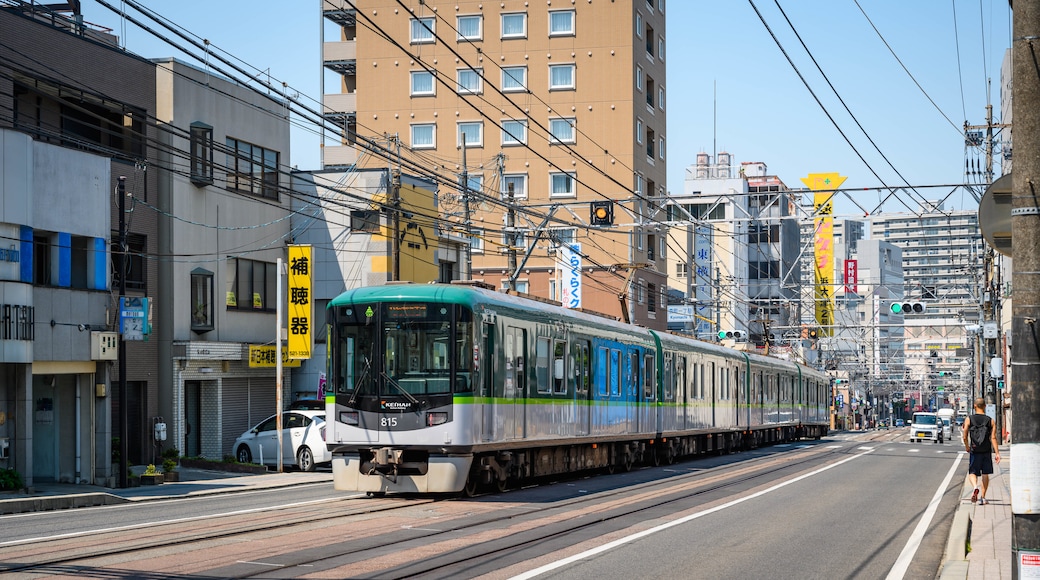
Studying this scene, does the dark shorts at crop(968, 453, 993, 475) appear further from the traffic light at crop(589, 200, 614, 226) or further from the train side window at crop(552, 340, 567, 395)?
the traffic light at crop(589, 200, 614, 226)

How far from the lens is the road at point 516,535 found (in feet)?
39.0

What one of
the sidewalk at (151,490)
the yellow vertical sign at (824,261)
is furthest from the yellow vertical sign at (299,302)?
the yellow vertical sign at (824,261)

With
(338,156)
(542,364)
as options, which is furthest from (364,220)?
(338,156)

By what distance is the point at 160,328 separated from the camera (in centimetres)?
3322

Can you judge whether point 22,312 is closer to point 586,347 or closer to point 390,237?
point 586,347

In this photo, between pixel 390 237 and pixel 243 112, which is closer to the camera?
pixel 243 112

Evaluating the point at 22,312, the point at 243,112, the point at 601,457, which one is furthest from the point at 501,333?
the point at 243,112

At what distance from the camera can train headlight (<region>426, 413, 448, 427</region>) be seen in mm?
19672

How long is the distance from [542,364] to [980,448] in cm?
752

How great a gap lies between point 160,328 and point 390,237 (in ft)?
35.5

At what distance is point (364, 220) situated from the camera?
42375 millimetres

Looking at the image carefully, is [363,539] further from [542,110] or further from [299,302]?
[542,110]

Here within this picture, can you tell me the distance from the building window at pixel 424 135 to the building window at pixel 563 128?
6.17m

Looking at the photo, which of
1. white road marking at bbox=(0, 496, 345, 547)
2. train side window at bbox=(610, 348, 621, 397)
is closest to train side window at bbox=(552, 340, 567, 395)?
train side window at bbox=(610, 348, 621, 397)
